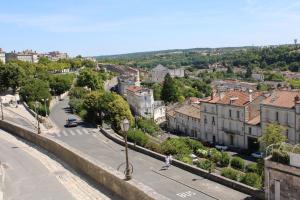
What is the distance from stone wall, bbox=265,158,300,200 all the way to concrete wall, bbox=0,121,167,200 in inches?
431

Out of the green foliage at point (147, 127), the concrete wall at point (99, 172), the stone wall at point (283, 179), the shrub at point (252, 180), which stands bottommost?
the green foliage at point (147, 127)

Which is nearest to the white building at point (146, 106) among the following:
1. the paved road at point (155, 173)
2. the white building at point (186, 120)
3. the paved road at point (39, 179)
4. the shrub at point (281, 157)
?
the white building at point (186, 120)

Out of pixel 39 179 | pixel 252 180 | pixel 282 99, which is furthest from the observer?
pixel 282 99

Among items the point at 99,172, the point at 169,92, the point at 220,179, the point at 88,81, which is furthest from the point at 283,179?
the point at 169,92

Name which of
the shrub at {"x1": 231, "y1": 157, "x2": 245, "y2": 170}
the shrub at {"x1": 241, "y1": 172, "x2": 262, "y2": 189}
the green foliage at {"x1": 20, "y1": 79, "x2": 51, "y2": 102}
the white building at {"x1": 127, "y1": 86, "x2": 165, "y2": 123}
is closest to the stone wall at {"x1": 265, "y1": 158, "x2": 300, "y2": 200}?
the shrub at {"x1": 241, "y1": 172, "x2": 262, "y2": 189}

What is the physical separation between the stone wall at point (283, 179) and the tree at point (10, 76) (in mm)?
52695

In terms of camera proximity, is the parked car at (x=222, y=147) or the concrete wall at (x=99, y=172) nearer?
the concrete wall at (x=99, y=172)

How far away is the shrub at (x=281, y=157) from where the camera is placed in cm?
2166

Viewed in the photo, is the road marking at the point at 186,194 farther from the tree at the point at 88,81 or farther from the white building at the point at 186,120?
the tree at the point at 88,81

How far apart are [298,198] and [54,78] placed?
6690cm

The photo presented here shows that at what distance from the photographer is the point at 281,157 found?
21969 millimetres

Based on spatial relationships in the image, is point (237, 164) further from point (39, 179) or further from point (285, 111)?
point (39, 179)

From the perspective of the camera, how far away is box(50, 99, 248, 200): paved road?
24388 millimetres

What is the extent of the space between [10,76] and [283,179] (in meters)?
54.0
